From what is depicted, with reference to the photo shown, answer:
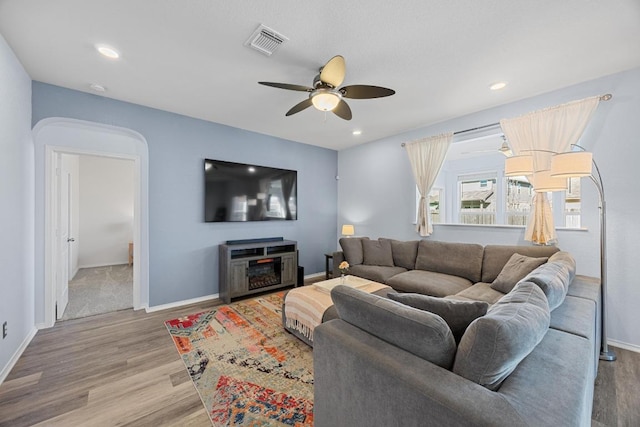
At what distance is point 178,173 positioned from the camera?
3.65m

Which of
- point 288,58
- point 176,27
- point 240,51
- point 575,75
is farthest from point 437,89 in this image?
point 176,27

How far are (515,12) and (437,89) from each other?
1105 mm

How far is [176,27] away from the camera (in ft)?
6.37

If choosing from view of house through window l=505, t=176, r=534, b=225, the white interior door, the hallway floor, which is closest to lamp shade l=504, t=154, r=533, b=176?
view of house through window l=505, t=176, r=534, b=225

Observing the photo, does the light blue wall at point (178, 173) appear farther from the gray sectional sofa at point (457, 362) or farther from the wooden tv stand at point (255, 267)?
the gray sectional sofa at point (457, 362)

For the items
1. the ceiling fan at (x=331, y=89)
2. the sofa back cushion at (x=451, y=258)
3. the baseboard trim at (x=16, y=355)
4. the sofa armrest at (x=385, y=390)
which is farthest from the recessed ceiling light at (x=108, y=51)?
the sofa back cushion at (x=451, y=258)

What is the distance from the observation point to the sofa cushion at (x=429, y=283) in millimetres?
2879

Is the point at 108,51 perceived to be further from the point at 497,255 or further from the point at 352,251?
the point at 497,255

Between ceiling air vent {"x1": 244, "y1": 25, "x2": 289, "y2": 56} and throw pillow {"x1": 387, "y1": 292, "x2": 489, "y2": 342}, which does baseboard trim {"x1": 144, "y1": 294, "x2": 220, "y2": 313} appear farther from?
throw pillow {"x1": 387, "y1": 292, "x2": 489, "y2": 342}

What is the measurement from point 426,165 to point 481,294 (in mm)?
2110

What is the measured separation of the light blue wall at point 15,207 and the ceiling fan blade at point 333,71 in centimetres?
259

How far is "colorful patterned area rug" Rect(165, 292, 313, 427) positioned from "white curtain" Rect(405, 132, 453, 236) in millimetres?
2630

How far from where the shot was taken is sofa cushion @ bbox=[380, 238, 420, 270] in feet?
12.7

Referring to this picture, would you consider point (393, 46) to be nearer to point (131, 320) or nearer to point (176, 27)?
point (176, 27)
